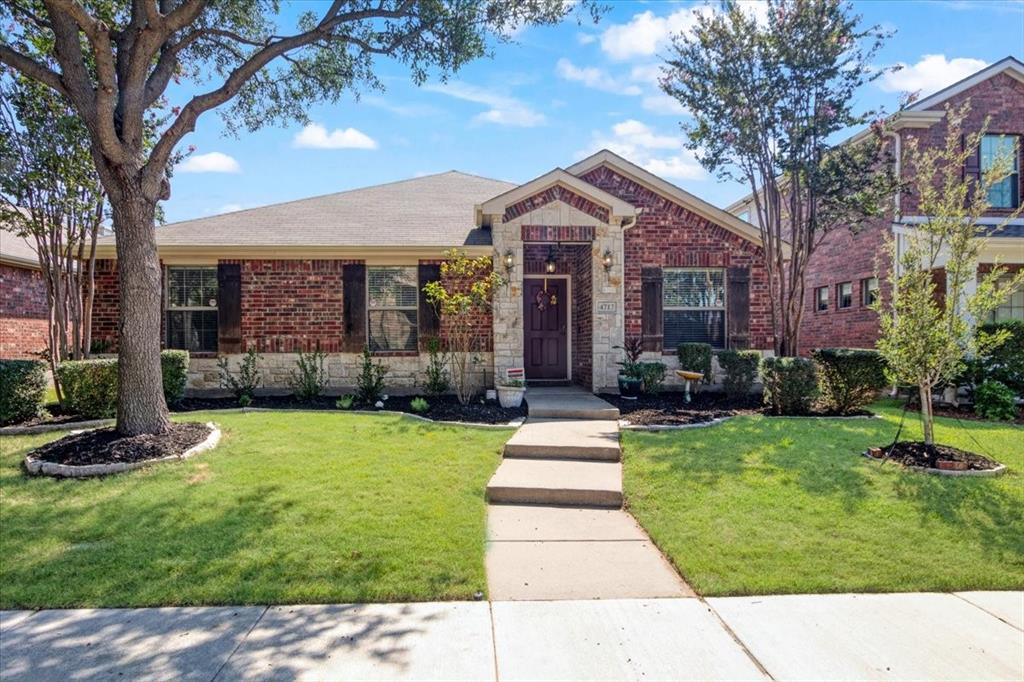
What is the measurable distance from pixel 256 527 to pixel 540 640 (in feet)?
8.13

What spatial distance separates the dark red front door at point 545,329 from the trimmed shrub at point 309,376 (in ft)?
13.7

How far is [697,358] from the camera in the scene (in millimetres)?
10266

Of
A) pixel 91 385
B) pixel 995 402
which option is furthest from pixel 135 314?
pixel 995 402

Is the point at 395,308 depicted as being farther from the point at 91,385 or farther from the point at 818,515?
the point at 818,515

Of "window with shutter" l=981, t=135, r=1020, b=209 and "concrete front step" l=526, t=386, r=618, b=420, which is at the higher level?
"window with shutter" l=981, t=135, r=1020, b=209

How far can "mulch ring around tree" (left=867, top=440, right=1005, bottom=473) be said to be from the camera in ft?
18.5

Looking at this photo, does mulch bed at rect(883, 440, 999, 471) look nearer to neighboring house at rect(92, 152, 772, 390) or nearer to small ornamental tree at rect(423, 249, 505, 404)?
neighboring house at rect(92, 152, 772, 390)

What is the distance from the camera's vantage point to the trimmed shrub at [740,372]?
33.1ft

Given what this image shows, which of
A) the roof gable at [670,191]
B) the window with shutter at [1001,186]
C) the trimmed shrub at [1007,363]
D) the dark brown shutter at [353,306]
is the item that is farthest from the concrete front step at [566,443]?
the window with shutter at [1001,186]

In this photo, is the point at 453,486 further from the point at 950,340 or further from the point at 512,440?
the point at 950,340

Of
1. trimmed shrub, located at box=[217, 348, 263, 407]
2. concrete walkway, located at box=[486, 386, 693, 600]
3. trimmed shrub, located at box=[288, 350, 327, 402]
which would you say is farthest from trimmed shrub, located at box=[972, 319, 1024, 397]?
trimmed shrub, located at box=[217, 348, 263, 407]

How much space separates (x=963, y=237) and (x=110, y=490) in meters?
8.75

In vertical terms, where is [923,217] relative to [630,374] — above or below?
above

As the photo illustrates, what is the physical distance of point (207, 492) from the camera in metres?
4.93
